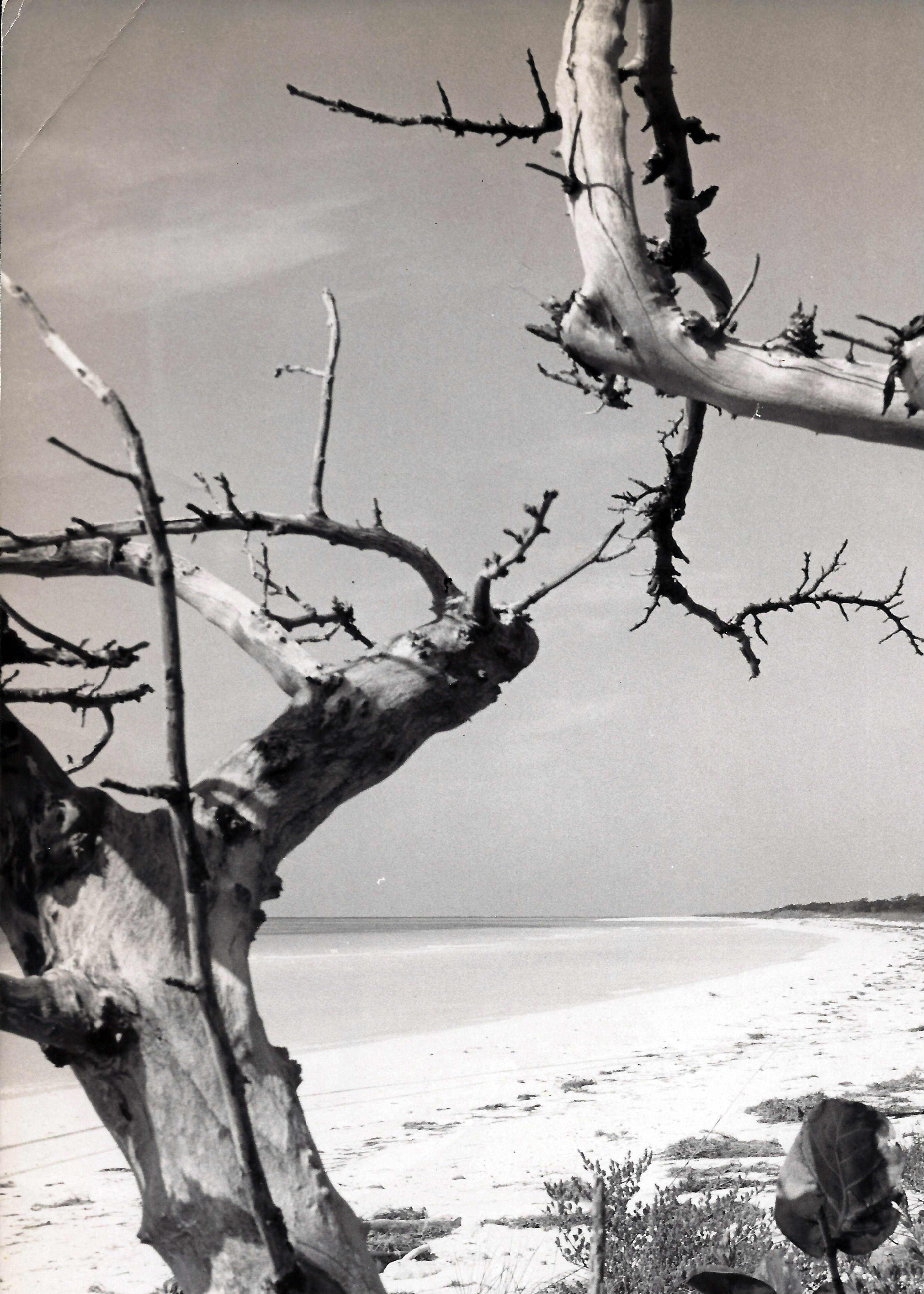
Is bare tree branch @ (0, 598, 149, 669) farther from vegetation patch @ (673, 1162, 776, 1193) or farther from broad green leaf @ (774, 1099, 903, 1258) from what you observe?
vegetation patch @ (673, 1162, 776, 1193)

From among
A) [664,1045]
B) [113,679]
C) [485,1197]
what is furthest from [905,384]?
[664,1045]

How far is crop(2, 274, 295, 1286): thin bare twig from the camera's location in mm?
998

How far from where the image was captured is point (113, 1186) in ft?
21.5

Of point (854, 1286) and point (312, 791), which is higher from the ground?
point (312, 791)

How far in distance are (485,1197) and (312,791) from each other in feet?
14.3

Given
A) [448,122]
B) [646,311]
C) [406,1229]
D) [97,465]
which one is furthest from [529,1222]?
[97,465]

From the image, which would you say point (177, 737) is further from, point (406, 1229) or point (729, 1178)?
point (729, 1178)

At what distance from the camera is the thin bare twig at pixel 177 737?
39.3 inches

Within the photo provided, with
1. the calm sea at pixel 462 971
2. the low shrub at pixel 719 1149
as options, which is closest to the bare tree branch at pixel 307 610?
the low shrub at pixel 719 1149

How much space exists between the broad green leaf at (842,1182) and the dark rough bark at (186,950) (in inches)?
24.2

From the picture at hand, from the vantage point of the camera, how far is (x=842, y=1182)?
1.36 meters

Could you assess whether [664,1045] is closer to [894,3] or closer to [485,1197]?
[485,1197]

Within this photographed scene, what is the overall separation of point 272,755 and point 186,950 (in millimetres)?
355

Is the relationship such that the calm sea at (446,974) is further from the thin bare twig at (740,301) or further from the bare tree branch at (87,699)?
the thin bare twig at (740,301)
